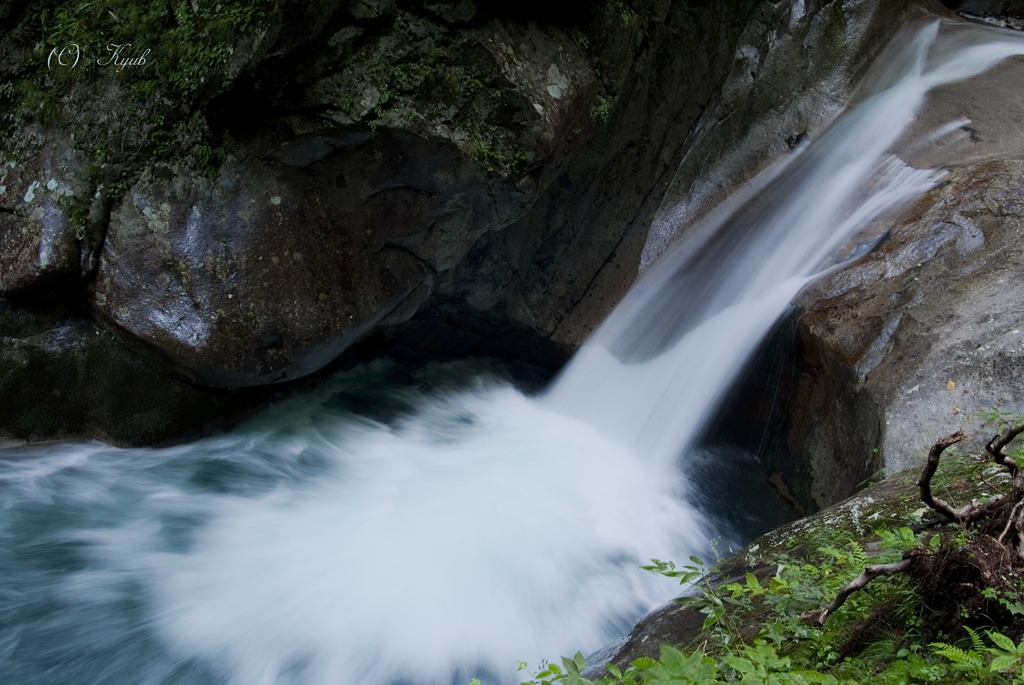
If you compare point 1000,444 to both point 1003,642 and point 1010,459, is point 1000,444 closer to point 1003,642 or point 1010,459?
point 1010,459

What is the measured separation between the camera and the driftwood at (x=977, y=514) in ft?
7.13

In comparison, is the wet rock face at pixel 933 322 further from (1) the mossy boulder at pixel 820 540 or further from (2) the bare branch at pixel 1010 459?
(2) the bare branch at pixel 1010 459

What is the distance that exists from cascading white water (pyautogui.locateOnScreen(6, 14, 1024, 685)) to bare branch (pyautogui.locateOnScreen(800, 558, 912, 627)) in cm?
196

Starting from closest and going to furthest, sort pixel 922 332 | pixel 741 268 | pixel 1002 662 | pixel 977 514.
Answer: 1. pixel 1002 662
2. pixel 977 514
3. pixel 922 332
4. pixel 741 268

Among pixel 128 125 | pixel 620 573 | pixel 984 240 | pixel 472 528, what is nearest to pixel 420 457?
pixel 472 528

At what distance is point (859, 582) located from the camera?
221 centimetres

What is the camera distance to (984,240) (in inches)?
201

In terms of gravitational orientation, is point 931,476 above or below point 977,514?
above

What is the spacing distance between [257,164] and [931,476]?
442 centimetres

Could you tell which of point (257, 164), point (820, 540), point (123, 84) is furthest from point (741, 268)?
point (123, 84)

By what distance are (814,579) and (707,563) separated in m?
2.25

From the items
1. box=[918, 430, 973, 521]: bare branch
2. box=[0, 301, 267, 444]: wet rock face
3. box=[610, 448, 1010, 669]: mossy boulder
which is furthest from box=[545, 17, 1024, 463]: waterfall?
box=[918, 430, 973, 521]: bare branch

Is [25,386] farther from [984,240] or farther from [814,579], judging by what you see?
[984,240]
